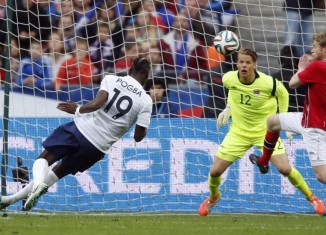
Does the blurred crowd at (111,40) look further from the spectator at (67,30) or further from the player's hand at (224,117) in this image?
the player's hand at (224,117)

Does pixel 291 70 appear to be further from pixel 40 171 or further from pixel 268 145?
pixel 40 171

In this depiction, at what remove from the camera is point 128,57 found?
1533 centimetres

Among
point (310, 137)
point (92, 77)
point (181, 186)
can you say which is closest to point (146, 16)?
point (92, 77)

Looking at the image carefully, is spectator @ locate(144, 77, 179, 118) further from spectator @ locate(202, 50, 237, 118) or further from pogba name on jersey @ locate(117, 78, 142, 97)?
pogba name on jersey @ locate(117, 78, 142, 97)

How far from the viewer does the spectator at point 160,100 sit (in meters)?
14.8

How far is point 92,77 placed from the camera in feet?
50.3

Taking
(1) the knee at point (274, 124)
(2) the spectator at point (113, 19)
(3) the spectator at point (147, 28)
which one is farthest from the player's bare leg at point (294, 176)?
(2) the spectator at point (113, 19)

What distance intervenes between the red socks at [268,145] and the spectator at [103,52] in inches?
146

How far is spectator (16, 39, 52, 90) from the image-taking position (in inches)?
583

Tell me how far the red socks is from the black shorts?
206cm

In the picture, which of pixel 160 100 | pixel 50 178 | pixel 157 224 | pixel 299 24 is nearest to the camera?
pixel 157 224

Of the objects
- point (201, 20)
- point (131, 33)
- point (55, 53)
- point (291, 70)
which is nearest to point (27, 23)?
point (55, 53)

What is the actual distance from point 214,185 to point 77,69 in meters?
3.24

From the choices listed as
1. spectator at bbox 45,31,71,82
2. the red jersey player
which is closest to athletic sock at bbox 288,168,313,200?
the red jersey player
